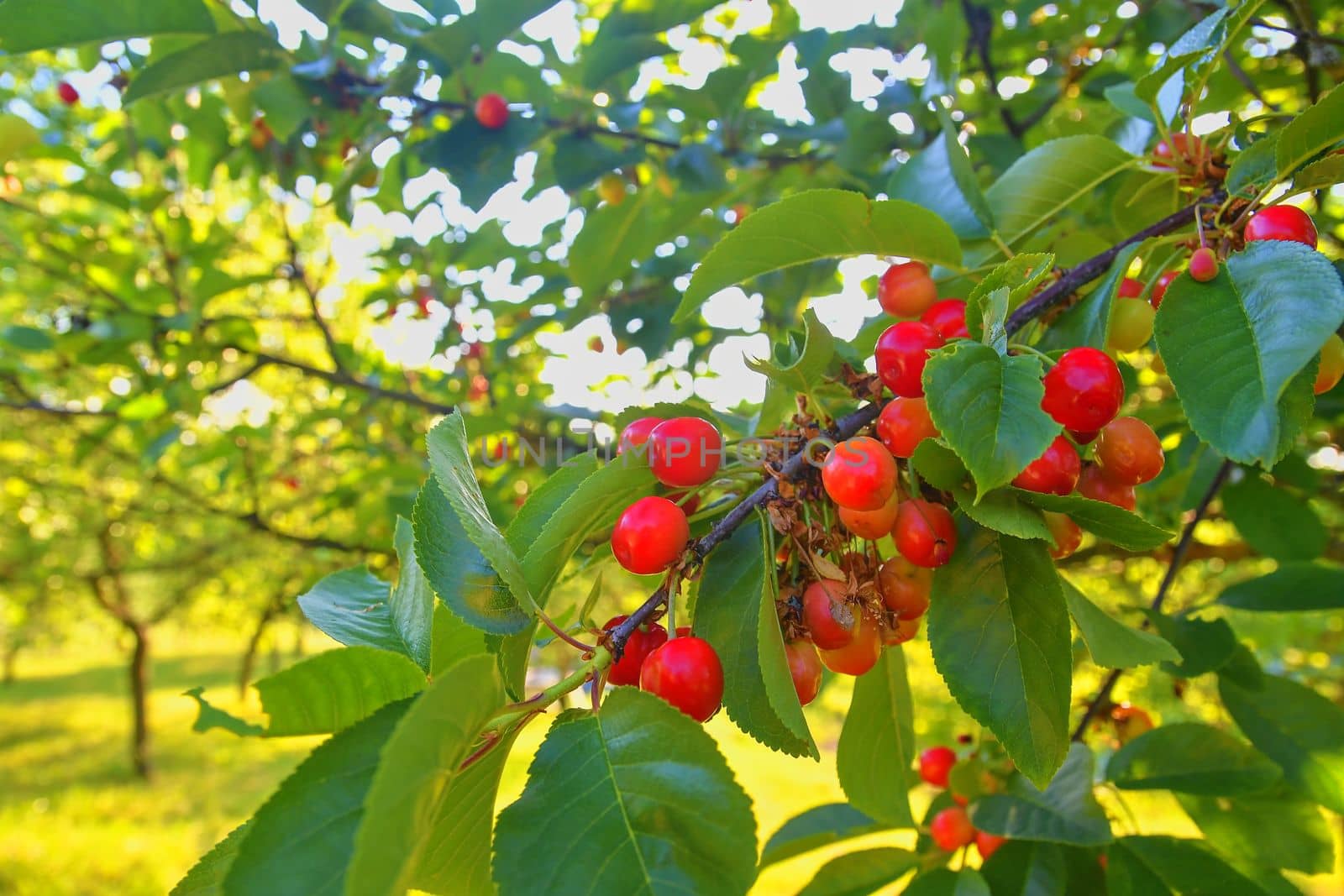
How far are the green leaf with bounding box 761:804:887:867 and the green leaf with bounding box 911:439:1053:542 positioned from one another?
3.10 ft

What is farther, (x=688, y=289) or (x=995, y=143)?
(x=995, y=143)

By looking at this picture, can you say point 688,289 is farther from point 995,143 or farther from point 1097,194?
point 995,143

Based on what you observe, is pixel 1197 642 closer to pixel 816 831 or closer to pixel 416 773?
pixel 816 831

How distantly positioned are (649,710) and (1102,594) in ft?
16.7

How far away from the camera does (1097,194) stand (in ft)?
6.57

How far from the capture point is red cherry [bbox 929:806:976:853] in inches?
59.6

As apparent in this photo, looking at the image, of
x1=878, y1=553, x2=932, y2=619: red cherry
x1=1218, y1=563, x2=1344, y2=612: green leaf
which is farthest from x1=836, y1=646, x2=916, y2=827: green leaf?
x1=1218, y1=563, x2=1344, y2=612: green leaf

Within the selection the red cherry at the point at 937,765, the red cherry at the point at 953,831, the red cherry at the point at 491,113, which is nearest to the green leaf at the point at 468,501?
the red cherry at the point at 953,831

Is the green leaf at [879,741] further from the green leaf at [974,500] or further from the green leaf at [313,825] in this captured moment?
the green leaf at [313,825]

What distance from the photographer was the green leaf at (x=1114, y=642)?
948 mm

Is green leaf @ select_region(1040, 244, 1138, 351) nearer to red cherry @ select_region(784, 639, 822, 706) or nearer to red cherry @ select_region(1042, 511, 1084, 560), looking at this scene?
red cherry @ select_region(1042, 511, 1084, 560)

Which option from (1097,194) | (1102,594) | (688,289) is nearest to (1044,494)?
(688,289)

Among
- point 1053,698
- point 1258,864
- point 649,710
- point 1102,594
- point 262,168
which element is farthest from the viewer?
point 1102,594

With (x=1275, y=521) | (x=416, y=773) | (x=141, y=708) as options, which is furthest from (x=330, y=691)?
(x=141, y=708)
